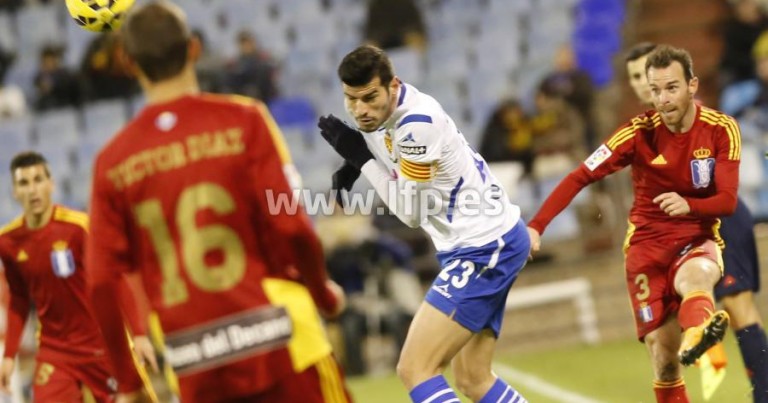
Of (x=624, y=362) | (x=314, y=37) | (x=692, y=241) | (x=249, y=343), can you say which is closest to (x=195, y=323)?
(x=249, y=343)

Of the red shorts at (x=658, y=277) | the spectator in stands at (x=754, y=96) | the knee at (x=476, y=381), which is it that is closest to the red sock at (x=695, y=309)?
the red shorts at (x=658, y=277)

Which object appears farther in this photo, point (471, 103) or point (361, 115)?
point (471, 103)

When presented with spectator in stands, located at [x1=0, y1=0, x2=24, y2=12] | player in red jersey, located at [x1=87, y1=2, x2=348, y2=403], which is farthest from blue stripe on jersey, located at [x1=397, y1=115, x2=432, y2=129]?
spectator in stands, located at [x1=0, y1=0, x2=24, y2=12]

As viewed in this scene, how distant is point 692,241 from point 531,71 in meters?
7.83

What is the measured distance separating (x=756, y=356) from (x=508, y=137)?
237 inches

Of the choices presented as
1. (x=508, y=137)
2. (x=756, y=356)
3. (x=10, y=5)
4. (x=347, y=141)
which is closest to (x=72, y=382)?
(x=347, y=141)

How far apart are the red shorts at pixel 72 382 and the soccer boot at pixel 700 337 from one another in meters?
3.10

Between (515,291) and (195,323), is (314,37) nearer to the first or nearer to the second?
(515,291)

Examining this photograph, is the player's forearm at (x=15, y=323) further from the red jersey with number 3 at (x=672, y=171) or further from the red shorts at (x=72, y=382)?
the red jersey with number 3 at (x=672, y=171)

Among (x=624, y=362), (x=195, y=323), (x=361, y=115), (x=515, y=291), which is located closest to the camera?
(x=195, y=323)

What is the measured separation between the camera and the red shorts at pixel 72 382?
682cm

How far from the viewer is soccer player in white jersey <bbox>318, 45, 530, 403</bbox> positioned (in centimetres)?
569

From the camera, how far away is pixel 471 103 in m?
14.3

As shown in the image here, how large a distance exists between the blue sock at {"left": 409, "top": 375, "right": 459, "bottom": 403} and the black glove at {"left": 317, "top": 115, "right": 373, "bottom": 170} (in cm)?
113
